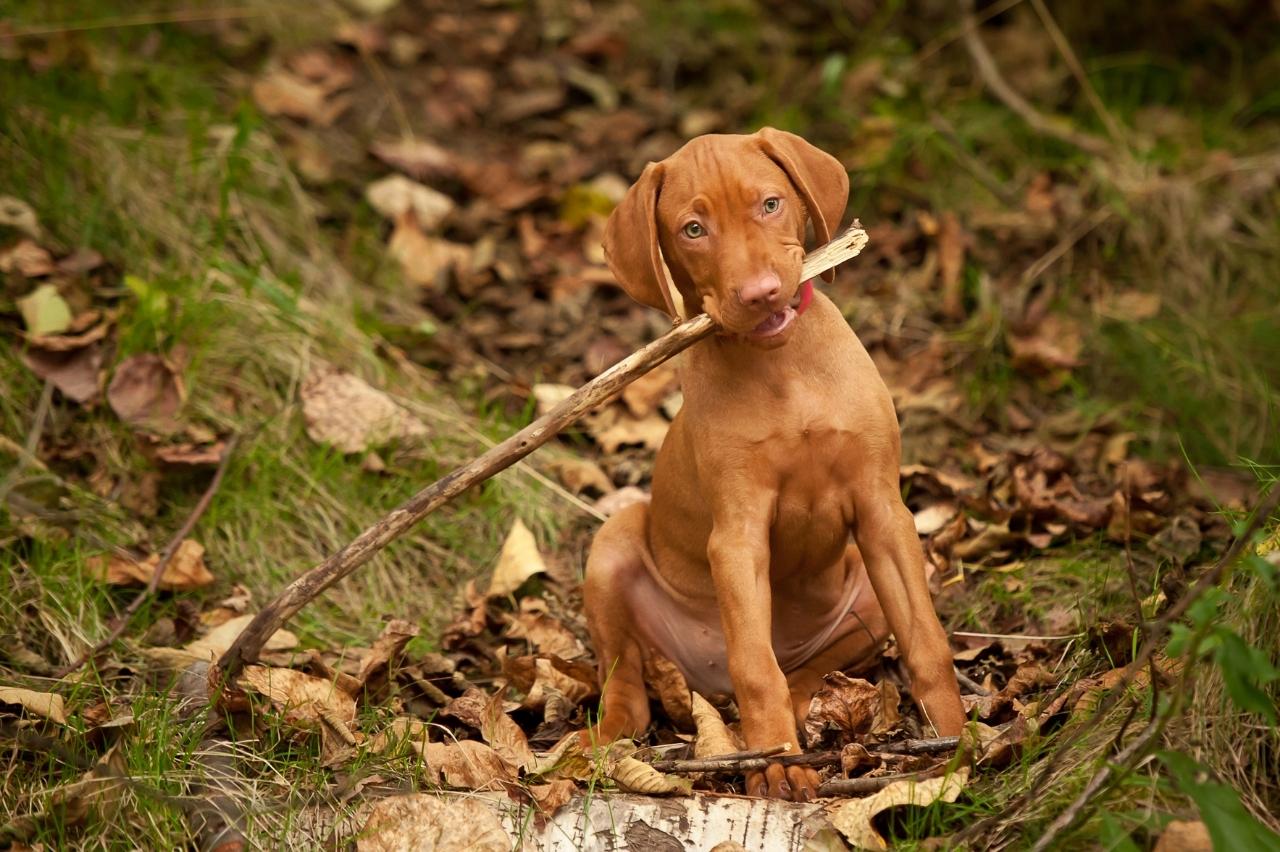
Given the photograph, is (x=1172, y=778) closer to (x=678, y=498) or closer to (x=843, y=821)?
(x=843, y=821)

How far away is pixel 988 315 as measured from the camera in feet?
21.9

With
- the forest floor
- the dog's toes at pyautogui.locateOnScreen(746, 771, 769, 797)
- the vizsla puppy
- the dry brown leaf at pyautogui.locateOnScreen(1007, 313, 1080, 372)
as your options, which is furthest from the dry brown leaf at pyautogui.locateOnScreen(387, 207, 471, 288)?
the dog's toes at pyautogui.locateOnScreen(746, 771, 769, 797)

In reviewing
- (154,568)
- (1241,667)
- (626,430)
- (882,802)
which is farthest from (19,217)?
(1241,667)

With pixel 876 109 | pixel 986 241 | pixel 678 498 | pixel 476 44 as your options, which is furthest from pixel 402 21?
pixel 678 498

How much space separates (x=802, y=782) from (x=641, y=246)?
1.53 m

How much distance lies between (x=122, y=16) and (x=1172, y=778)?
21.2 ft

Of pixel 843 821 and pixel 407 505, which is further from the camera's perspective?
pixel 407 505

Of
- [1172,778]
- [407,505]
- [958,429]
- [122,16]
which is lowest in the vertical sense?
[958,429]

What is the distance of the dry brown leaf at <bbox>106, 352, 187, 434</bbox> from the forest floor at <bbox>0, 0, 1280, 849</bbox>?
2 cm

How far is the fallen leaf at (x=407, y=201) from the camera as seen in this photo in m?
7.58

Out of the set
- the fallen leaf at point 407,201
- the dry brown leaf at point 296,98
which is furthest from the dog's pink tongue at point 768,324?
the dry brown leaf at point 296,98

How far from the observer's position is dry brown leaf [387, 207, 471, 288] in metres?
7.34

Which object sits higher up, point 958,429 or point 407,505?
point 407,505

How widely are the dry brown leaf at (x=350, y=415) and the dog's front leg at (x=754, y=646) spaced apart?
2.04 m
